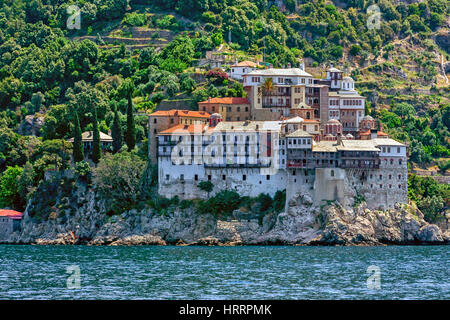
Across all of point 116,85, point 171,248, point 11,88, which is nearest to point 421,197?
point 171,248

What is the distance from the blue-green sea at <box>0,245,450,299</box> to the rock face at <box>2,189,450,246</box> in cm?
320

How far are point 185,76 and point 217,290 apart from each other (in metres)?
59.0

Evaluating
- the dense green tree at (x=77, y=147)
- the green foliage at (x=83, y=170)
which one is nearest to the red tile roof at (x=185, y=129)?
the green foliage at (x=83, y=170)

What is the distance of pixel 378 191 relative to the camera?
9088cm

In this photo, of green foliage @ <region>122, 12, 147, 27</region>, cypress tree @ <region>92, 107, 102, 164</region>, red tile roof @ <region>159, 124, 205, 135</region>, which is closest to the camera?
red tile roof @ <region>159, 124, 205, 135</region>

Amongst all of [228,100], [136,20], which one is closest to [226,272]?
[228,100]

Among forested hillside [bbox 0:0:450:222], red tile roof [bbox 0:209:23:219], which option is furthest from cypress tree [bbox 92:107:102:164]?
red tile roof [bbox 0:209:23:219]

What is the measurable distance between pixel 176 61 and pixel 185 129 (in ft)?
86.8

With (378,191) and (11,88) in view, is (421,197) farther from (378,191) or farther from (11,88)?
(11,88)

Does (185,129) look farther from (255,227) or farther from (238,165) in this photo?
(255,227)

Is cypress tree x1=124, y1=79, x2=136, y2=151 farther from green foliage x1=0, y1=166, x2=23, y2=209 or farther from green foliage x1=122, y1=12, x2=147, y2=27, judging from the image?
green foliage x1=122, y1=12, x2=147, y2=27

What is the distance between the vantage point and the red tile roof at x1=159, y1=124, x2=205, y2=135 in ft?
304

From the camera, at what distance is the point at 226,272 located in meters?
63.2

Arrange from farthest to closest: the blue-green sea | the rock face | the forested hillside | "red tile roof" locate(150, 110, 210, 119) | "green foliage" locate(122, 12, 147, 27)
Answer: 1. "green foliage" locate(122, 12, 147, 27)
2. the forested hillside
3. "red tile roof" locate(150, 110, 210, 119)
4. the rock face
5. the blue-green sea
